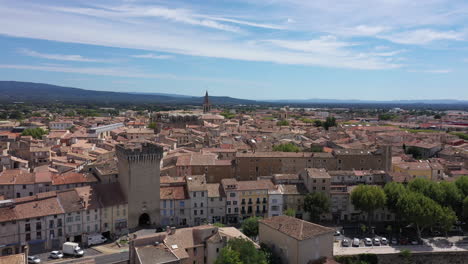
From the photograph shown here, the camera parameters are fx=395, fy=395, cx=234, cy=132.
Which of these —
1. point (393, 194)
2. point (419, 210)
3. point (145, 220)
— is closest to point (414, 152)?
point (393, 194)

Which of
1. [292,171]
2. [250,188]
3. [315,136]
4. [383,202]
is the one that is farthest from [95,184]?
[315,136]

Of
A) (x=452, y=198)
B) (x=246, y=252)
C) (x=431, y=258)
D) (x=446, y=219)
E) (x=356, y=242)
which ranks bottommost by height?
(x=431, y=258)

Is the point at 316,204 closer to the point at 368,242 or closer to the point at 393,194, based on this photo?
the point at 368,242

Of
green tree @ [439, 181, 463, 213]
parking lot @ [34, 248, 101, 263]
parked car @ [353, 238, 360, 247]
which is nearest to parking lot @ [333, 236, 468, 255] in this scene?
parked car @ [353, 238, 360, 247]

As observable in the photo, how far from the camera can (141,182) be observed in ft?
169

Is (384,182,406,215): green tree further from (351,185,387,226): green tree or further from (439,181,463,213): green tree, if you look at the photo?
(439,181,463,213): green tree

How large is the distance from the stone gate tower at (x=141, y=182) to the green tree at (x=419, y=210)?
3291 cm

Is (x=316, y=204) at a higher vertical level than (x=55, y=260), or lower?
higher

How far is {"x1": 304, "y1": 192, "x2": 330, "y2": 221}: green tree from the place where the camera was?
54.8 meters

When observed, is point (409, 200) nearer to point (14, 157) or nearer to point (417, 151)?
point (417, 151)

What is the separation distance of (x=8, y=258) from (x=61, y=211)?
1149cm

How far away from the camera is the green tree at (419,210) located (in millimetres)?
51094

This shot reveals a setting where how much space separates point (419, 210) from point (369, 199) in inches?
249

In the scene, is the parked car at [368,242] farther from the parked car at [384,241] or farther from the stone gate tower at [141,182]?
the stone gate tower at [141,182]
